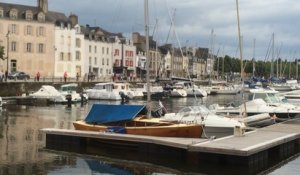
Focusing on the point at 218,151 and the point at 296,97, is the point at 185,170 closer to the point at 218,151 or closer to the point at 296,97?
the point at 218,151

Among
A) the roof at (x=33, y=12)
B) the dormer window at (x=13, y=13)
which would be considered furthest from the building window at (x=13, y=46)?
the roof at (x=33, y=12)

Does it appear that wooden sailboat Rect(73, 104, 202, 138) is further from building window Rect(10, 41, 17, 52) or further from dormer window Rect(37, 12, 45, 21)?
dormer window Rect(37, 12, 45, 21)

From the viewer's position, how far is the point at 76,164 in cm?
2233

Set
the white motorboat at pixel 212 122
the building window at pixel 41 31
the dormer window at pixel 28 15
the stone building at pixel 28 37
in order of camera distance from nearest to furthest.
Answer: the white motorboat at pixel 212 122
the stone building at pixel 28 37
the dormer window at pixel 28 15
the building window at pixel 41 31

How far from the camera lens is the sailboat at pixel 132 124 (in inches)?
985

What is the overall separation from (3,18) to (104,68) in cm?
3330

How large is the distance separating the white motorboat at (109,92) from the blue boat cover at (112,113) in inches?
1705

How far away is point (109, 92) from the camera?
7206 centimetres

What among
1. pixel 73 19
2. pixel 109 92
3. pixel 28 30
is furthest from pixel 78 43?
pixel 109 92

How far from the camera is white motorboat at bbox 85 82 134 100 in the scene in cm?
7149

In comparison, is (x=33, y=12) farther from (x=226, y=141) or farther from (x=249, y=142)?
(x=249, y=142)

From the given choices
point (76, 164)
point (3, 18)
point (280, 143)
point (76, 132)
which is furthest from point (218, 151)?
point (3, 18)

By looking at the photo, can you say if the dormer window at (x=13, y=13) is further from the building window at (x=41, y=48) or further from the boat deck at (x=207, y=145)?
the boat deck at (x=207, y=145)

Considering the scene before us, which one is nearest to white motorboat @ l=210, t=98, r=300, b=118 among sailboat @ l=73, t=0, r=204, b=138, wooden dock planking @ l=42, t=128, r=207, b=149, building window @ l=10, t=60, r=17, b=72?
sailboat @ l=73, t=0, r=204, b=138
